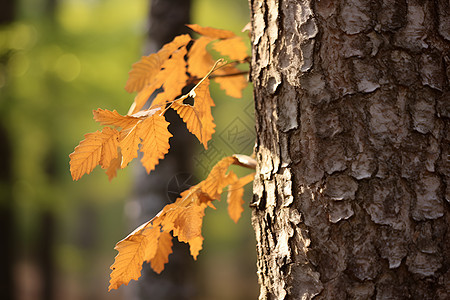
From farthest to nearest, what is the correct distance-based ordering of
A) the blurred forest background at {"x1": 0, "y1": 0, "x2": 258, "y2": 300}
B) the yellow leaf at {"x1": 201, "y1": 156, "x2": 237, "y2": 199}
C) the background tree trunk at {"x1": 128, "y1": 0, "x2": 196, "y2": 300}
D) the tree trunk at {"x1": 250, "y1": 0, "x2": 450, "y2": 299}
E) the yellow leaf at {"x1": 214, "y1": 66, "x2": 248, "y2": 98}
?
the blurred forest background at {"x1": 0, "y1": 0, "x2": 258, "y2": 300}
the background tree trunk at {"x1": 128, "y1": 0, "x2": 196, "y2": 300}
the yellow leaf at {"x1": 214, "y1": 66, "x2": 248, "y2": 98}
the yellow leaf at {"x1": 201, "y1": 156, "x2": 237, "y2": 199}
the tree trunk at {"x1": 250, "y1": 0, "x2": 450, "y2": 299}

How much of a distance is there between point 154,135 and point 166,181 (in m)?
2.05

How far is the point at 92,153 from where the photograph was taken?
3.44 feet

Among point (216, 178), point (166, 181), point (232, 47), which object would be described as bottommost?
point (166, 181)

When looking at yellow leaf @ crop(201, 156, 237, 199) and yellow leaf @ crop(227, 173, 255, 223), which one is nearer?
yellow leaf @ crop(201, 156, 237, 199)

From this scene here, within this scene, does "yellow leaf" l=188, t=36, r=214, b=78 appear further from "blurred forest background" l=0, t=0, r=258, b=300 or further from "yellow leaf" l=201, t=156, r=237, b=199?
"blurred forest background" l=0, t=0, r=258, b=300

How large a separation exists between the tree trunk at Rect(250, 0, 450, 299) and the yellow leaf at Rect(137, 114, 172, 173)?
326 mm

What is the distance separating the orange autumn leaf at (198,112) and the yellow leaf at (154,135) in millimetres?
54

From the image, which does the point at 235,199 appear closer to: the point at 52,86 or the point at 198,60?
the point at 198,60

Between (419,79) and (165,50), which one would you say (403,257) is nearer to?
(419,79)

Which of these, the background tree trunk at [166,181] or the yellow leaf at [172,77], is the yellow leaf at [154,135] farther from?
the background tree trunk at [166,181]

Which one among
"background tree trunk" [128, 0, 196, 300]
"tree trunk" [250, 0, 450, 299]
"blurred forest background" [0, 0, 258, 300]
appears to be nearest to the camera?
"tree trunk" [250, 0, 450, 299]

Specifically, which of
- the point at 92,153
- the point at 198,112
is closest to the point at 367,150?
the point at 198,112

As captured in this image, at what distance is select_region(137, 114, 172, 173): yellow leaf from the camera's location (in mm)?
1070

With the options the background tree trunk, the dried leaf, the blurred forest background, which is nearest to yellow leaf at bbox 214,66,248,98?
the dried leaf
